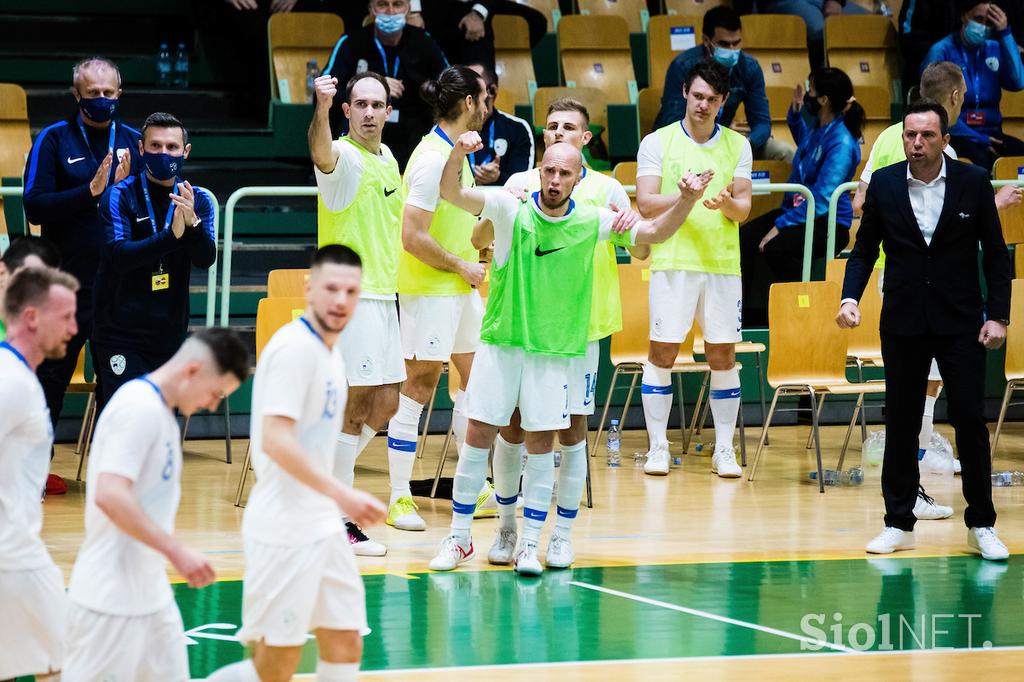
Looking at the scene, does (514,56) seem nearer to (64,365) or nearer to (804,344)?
(804,344)

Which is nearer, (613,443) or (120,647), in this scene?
(120,647)

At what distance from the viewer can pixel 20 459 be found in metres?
4.09

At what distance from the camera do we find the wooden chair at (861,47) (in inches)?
519

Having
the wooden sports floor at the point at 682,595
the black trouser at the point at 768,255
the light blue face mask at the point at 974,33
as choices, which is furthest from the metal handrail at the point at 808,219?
the light blue face mask at the point at 974,33

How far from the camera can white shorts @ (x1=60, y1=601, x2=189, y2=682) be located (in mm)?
3771

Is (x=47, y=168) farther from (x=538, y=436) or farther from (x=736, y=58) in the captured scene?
(x=736, y=58)

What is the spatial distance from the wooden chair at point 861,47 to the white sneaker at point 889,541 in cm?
691

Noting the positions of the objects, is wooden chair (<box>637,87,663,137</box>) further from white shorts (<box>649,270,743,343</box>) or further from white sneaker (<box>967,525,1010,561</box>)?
white sneaker (<box>967,525,1010,561</box>)

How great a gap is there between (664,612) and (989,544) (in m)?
1.90

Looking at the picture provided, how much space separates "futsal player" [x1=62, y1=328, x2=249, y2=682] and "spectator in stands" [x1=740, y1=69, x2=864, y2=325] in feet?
23.0

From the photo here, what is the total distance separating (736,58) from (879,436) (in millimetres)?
2892

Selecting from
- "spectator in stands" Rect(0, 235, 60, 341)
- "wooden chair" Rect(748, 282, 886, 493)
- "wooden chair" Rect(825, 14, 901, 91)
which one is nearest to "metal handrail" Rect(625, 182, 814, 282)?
"wooden chair" Rect(748, 282, 886, 493)

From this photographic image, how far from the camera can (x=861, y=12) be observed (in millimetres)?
13922

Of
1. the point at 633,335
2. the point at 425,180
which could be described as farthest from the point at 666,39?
the point at 425,180
